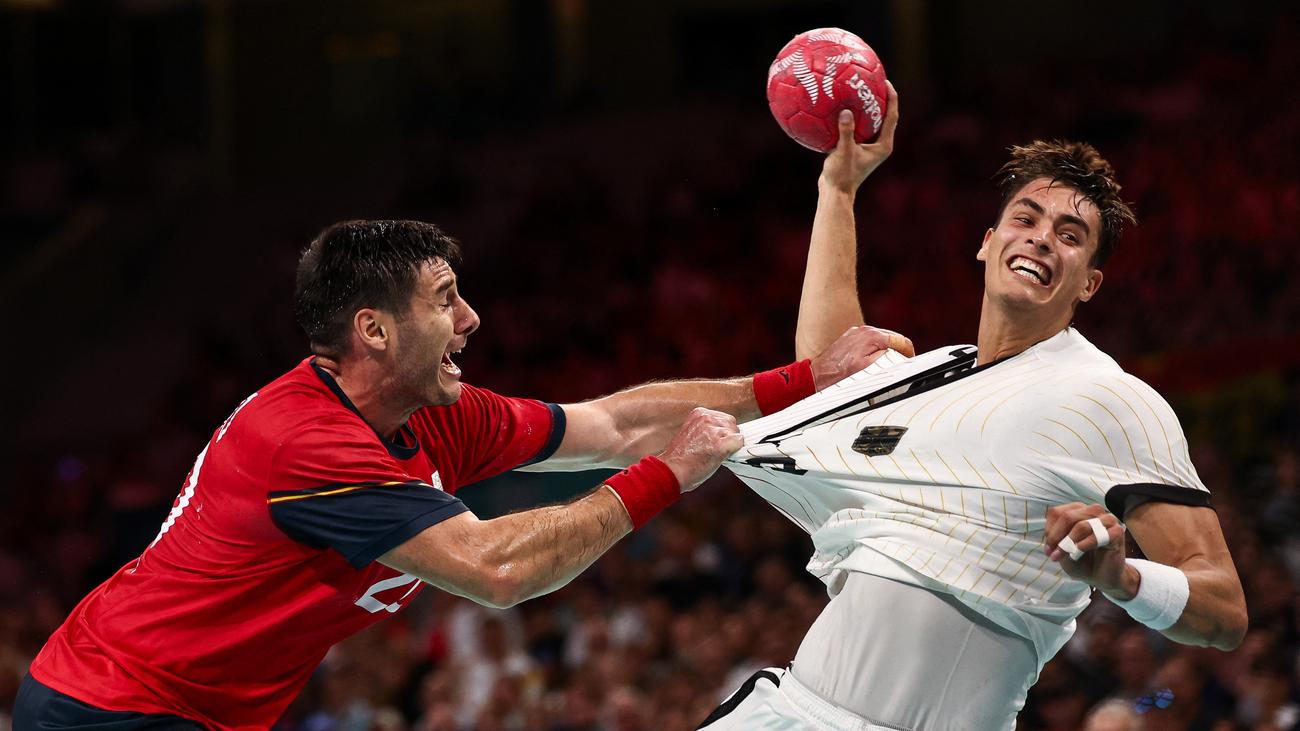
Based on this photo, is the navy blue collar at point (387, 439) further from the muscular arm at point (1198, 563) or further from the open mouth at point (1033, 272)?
the muscular arm at point (1198, 563)

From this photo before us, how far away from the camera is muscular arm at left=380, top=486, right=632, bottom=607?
366cm

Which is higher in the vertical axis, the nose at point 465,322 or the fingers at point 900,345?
the nose at point 465,322

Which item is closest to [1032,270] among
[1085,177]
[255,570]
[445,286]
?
[1085,177]

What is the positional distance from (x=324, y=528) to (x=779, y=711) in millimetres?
1231

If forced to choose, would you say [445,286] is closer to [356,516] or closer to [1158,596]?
[356,516]

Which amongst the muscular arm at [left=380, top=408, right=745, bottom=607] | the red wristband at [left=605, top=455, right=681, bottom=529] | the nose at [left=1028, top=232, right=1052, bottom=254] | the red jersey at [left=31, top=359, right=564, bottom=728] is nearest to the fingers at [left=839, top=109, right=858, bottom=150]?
the nose at [left=1028, top=232, right=1052, bottom=254]

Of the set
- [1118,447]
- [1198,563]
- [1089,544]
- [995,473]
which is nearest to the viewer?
[1089,544]

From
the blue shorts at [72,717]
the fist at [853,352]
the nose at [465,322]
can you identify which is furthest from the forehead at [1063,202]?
the blue shorts at [72,717]

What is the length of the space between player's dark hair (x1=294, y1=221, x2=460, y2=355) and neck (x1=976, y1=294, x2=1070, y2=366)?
1.51m

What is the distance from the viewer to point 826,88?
4609mm

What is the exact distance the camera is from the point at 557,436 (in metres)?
4.66

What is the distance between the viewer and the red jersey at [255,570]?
369 centimetres

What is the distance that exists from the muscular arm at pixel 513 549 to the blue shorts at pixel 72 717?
2.21ft

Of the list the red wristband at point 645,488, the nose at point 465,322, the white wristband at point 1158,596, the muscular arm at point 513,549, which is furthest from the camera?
the nose at point 465,322
